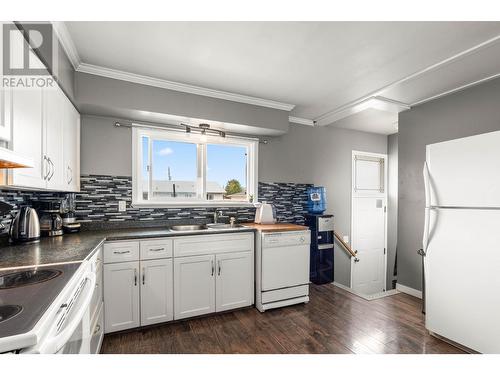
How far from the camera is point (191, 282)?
2.36 meters

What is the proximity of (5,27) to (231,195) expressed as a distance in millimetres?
2453

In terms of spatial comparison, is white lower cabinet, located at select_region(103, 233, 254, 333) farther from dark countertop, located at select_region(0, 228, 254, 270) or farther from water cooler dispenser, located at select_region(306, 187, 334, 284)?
water cooler dispenser, located at select_region(306, 187, 334, 284)

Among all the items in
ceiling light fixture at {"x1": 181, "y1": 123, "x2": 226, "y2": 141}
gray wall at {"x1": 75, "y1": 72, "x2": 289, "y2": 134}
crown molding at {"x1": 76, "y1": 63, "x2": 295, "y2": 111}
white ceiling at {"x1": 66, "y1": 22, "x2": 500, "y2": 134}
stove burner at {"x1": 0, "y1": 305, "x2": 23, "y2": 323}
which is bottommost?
stove burner at {"x1": 0, "y1": 305, "x2": 23, "y2": 323}

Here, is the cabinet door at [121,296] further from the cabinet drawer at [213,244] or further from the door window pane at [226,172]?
the door window pane at [226,172]

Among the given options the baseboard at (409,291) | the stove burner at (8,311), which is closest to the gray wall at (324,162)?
the baseboard at (409,291)

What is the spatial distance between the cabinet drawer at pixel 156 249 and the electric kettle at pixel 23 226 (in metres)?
0.78

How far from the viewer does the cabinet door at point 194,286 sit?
2305 millimetres

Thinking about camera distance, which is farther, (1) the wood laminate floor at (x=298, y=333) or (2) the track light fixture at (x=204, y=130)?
(2) the track light fixture at (x=204, y=130)

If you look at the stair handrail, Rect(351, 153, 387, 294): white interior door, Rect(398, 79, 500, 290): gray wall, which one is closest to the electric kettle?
the stair handrail

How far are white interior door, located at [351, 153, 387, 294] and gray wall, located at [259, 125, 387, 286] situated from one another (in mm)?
164

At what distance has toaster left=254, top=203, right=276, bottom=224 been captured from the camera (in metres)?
3.08
